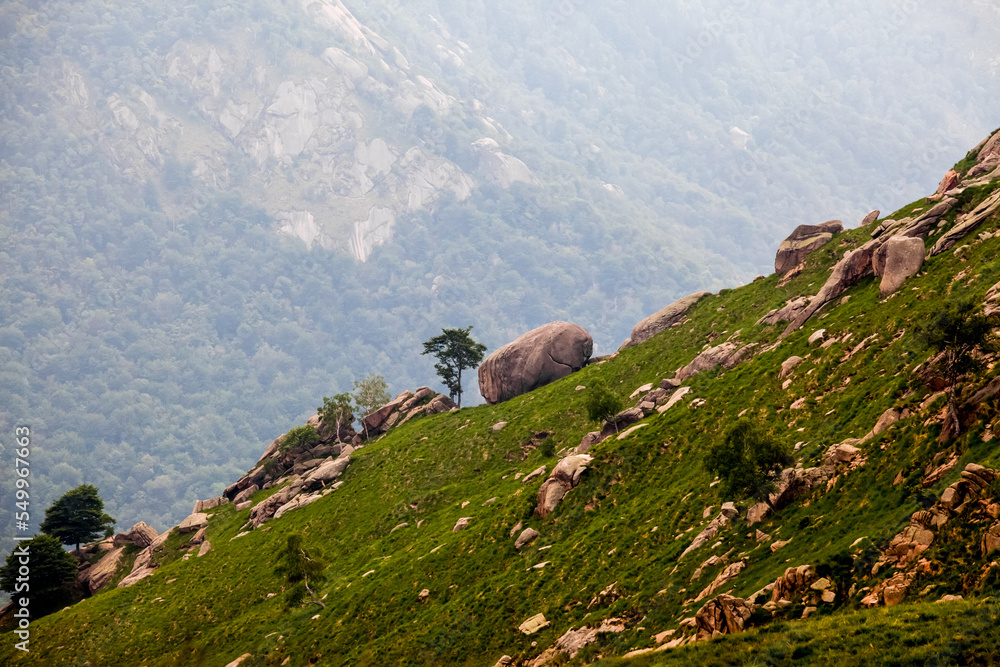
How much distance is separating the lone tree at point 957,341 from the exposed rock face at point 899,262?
1868 centimetres

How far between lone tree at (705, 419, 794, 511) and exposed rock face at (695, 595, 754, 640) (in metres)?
Answer: 7.88

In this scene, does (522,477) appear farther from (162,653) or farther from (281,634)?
(162,653)

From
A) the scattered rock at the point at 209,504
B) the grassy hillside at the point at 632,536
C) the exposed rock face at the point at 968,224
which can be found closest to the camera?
the grassy hillside at the point at 632,536

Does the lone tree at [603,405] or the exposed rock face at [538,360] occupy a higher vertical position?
the exposed rock face at [538,360]

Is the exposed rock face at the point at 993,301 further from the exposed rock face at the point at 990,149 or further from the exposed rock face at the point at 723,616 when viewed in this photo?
the exposed rock face at the point at 990,149

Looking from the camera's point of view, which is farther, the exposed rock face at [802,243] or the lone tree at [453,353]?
the lone tree at [453,353]

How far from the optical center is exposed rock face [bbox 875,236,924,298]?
47.0m

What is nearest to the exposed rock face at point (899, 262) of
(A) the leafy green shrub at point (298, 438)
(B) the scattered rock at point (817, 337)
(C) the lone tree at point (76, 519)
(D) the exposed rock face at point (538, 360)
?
(B) the scattered rock at point (817, 337)

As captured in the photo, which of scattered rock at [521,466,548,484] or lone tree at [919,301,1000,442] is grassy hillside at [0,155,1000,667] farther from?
lone tree at [919,301,1000,442]

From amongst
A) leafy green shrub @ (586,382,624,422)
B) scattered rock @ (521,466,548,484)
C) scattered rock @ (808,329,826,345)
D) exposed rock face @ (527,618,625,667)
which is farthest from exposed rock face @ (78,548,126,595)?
scattered rock @ (808,329,826,345)

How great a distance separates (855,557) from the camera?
24578 mm

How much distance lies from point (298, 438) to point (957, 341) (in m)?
92.7

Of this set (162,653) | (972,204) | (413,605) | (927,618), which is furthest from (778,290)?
(162,653)
